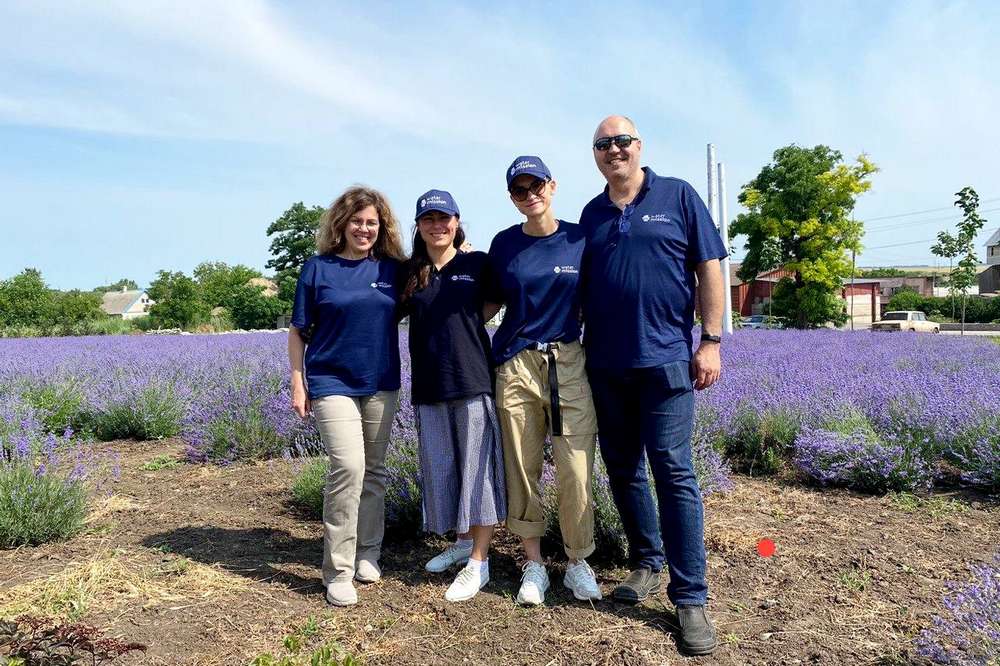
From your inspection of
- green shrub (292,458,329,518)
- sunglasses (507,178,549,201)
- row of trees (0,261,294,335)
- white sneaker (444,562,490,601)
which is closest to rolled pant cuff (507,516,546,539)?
white sneaker (444,562,490,601)

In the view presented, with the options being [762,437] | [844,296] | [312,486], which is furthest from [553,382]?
[844,296]

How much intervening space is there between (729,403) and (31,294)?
42130 millimetres

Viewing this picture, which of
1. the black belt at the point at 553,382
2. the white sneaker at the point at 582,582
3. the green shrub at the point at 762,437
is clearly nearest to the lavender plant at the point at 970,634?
the white sneaker at the point at 582,582

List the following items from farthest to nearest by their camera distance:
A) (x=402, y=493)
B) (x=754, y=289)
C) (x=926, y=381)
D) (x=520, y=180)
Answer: (x=754, y=289), (x=926, y=381), (x=402, y=493), (x=520, y=180)

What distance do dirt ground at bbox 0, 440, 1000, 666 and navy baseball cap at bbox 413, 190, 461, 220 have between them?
5.33 feet

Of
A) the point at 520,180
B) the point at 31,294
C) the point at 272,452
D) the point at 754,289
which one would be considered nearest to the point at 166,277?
the point at 31,294

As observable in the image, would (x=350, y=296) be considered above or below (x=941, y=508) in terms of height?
above

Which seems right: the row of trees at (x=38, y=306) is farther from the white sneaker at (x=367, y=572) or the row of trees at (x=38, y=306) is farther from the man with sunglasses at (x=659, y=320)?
the man with sunglasses at (x=659, y=320)

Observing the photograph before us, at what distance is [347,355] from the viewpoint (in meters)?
3.14

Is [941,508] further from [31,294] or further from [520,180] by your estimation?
[31,294]

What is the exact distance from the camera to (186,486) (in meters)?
5.00

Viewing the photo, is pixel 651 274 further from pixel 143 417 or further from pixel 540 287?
pixel 143 417

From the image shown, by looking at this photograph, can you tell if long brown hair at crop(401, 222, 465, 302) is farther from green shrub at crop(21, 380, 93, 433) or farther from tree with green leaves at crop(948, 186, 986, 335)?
tree with green leaves at crop(948, 186, 986, 335)

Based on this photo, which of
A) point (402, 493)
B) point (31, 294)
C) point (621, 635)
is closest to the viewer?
point (621, 635)
